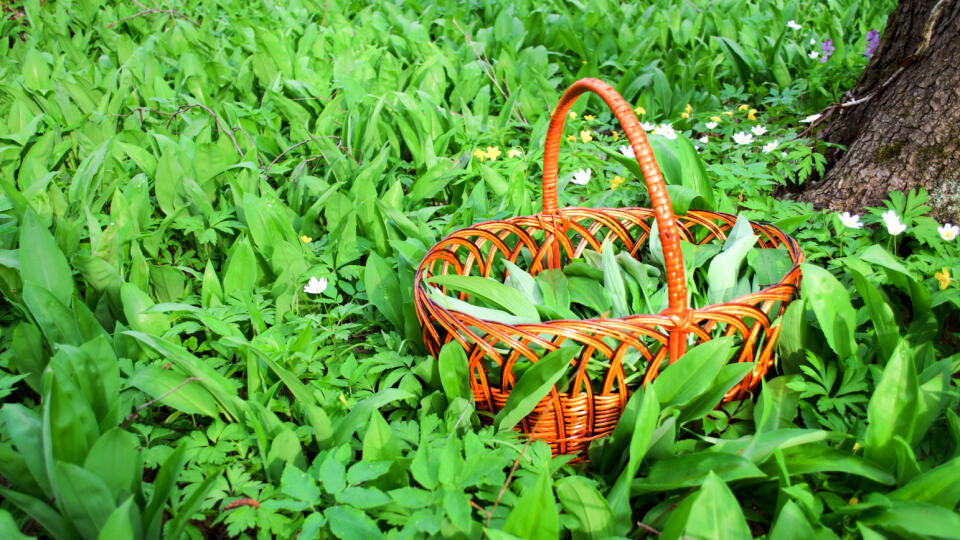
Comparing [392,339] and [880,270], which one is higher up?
[880,270]

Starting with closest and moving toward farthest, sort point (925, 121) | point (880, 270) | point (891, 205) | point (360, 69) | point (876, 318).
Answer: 1. point (876, 318)
2. point (880, 270)
3. point (891, 205)
4. point (925, 121)
5. point (360, 69)

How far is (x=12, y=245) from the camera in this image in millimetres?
1835

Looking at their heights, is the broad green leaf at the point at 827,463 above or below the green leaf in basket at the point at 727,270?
below

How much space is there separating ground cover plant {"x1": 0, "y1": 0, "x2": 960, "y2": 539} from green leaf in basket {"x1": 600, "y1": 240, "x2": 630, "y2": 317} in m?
0.30

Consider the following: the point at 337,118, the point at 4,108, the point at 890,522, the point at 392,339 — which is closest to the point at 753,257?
the point at 890,522

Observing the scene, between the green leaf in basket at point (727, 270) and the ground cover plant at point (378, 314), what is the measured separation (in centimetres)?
19

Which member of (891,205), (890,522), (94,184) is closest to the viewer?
(890,522)

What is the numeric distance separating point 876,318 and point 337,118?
2174 mm

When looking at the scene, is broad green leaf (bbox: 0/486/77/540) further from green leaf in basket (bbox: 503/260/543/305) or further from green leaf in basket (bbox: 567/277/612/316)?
green leaf in basket (bbox: 567/277/612/316)

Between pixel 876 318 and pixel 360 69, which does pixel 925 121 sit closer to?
pixel 876 318

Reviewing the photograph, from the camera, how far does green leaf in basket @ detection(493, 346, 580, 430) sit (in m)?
1.25

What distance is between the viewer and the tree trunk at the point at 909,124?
5.92 ft

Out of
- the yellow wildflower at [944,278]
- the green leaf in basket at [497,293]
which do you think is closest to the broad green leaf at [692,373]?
the green leaf in basket at [497,293]

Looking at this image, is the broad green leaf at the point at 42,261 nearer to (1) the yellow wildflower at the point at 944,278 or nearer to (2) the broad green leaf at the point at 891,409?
(2) the broad green leaf at the point at 891,409
